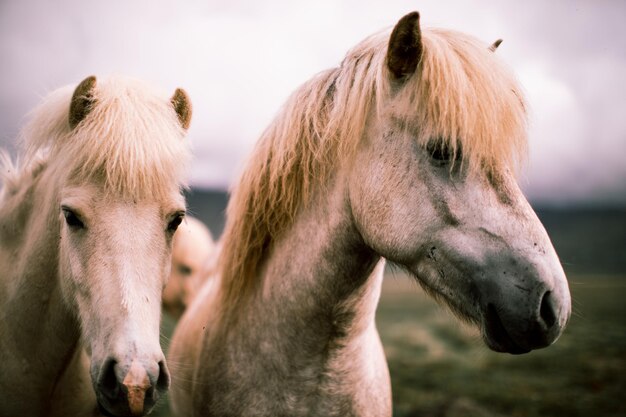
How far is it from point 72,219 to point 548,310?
6.90 ft

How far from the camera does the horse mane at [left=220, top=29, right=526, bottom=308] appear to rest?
79.7 inches

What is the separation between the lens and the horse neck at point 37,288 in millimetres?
2477

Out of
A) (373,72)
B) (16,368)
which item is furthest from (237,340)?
(373,72)

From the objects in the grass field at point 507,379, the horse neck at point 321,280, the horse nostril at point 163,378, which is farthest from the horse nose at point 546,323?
the horse nostril at point 163,378

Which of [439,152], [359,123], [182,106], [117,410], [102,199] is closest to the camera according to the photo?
[117,410]

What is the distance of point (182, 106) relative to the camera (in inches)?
106

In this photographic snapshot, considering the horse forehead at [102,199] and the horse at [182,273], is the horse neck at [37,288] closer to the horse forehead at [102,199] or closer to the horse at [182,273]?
the horse forehead at [102,199]

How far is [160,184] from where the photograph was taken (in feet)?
7.44

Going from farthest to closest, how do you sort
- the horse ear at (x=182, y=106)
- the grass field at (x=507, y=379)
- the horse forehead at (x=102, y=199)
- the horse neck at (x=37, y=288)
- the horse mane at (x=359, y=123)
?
the grass field at (x=507, y=379) < the horse ear at (x=182, y=106) < the horse neck at (x=37, y=288) < the horse forehead at (x=102, y=199) < the horse mane at (x=359, y=123)

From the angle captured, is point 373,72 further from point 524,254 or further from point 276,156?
point 524,254

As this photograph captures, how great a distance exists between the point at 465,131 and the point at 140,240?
1.51 metres

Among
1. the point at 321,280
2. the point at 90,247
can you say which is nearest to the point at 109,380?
the point at 90,247

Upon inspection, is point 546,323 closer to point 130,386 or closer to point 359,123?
point 359,123

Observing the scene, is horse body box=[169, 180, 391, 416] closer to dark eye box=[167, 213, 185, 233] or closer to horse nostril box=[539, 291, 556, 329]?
dark eye box=[167, 213, 185, 233]
